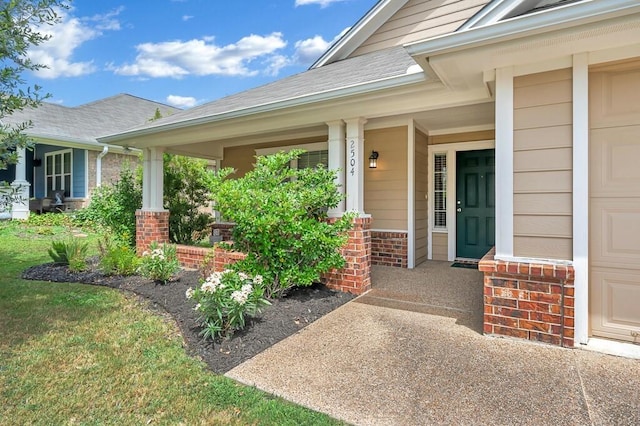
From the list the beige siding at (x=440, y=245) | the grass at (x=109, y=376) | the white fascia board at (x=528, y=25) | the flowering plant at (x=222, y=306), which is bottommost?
the grass at (x=109, y=376)

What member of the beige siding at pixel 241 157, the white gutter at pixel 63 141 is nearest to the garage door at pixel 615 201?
the beige siding at pixel 241 157

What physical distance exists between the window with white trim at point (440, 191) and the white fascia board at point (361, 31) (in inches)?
117

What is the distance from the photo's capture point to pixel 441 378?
253 centimetres

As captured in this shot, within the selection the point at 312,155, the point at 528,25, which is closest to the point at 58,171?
the point at 312,155

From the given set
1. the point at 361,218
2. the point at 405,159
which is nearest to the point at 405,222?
the point at 405,159

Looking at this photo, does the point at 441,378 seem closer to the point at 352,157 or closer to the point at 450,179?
the point at 352,157

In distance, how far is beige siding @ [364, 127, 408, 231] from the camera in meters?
6.18

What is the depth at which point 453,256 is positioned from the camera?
663 centimetres

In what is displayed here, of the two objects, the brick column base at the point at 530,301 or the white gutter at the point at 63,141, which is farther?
the white gutter at the point at 63,141

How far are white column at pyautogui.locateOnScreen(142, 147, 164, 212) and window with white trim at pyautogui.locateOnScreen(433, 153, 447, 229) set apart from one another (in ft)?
17.4

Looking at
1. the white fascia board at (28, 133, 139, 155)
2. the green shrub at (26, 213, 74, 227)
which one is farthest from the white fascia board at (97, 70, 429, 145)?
the green shrub at (26, 213, 74, 227)

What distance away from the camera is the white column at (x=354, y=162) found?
4.61 metres

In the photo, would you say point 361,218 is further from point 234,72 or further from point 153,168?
point 234,72

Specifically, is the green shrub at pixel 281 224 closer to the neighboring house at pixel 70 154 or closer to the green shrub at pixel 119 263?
the green shrub at pixel 119 263
